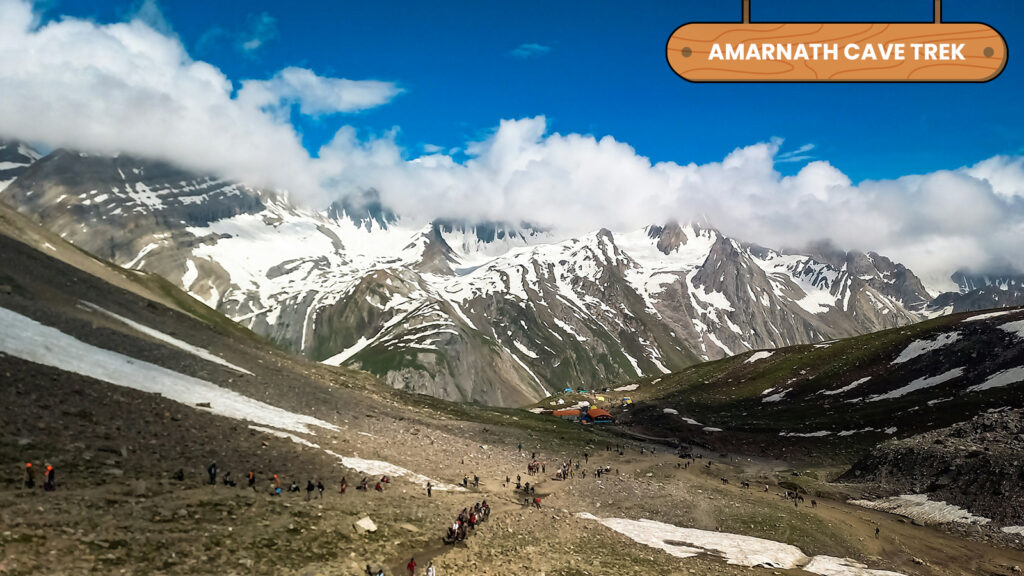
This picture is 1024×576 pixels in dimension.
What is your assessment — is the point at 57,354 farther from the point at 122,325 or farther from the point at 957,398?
the point at 957,398

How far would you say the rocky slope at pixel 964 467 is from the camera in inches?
2186

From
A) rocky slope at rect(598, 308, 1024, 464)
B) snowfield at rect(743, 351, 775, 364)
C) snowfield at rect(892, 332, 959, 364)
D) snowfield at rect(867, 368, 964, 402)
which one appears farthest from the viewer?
snowfield at rect(743, 351, 775, 364)

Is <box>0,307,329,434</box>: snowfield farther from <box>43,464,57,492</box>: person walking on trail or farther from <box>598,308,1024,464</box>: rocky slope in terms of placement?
<box>598,308,1024,464</box>: rocky slope

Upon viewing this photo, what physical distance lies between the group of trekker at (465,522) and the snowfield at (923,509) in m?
46.2

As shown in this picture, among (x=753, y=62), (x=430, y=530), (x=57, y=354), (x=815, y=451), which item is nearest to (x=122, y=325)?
(x=57, y=354)

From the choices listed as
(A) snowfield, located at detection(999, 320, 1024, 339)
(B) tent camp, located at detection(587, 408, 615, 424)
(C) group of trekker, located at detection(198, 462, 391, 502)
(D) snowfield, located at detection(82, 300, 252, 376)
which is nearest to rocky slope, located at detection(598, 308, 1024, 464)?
(A) snowfield, located at detection(999, 320, 1024, 339)

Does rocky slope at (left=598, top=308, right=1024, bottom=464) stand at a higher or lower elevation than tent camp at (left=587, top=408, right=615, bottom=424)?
higher

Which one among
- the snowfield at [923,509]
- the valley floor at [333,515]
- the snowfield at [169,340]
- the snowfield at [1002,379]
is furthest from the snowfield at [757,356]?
the snowfield at [169,340]

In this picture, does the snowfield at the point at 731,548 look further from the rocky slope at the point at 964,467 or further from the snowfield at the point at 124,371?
the snowfield at the point at 124,371

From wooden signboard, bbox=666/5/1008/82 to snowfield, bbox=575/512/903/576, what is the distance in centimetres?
3291

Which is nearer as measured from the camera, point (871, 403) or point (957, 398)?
point (957, 398)

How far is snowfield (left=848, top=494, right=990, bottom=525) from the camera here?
2190 inches

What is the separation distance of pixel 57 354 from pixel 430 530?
33990 mm

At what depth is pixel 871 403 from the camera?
393 ft
